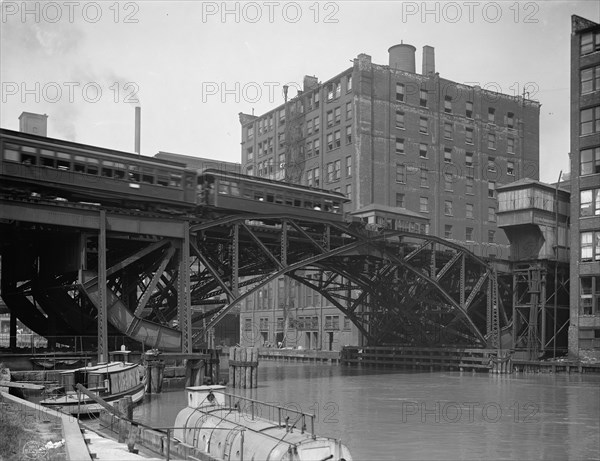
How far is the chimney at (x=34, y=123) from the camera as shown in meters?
64.6

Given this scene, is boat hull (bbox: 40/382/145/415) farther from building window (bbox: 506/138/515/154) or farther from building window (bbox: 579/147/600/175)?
building window (bbox: 506/138/515/154)

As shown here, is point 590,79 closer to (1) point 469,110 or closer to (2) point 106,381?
(1) point 469,110

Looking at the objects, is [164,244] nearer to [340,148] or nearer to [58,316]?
[58,316]

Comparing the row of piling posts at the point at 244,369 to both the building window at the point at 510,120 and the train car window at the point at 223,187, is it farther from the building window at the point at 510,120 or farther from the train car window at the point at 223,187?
the building window at the point at 510,120

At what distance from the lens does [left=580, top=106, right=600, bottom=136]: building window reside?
67.9 meters

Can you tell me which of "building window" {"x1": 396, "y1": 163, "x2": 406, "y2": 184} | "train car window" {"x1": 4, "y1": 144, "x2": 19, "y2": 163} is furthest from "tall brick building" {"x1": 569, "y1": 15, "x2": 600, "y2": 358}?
"train car window" {"x1": 4, "y1": 144, "x2": 19, "y2": 163}

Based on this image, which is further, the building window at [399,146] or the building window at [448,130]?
the building window at [448,130]

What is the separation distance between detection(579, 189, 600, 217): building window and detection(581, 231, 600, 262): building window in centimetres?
182

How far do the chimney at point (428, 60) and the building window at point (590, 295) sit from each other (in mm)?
46559

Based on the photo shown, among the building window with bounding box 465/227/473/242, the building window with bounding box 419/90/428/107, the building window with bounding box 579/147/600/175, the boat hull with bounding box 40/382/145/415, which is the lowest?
the boat hull with bounding box 40/382/145/415

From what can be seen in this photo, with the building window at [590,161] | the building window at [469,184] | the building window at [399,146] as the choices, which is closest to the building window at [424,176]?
the building window at [399,146]

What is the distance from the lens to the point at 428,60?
106875 mm

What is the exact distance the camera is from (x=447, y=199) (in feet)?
338

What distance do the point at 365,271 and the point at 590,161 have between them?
22.7 meters
